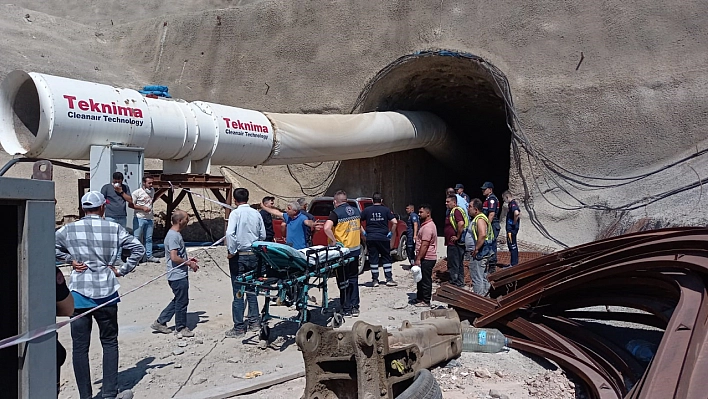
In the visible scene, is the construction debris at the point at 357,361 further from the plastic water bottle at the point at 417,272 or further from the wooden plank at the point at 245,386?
the plastic water bottle at the point at 417,272

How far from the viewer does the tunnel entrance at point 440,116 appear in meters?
17.1

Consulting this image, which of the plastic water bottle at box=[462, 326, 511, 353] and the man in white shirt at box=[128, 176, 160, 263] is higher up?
the man in white shirt at box=[128, 176, 160, 263]

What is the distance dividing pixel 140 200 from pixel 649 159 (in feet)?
38.1

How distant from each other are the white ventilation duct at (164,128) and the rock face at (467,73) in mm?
2553

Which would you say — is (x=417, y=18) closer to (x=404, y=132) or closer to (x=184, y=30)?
(x=404, y=132)

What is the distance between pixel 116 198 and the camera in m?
9.59

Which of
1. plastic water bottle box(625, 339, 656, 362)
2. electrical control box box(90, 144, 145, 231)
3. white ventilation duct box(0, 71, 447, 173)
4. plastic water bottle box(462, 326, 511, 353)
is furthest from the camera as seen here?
electrical control box box(90, 144, 145, 231)

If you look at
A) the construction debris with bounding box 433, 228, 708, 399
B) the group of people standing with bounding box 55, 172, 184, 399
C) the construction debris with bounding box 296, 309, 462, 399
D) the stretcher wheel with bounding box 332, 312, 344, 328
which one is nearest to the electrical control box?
the stretcher wheel with bounding box 332, 312, 344, 328

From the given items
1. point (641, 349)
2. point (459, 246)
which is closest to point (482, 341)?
point (641, 349)

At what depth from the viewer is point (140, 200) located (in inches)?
398

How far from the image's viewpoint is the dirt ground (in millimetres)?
5684

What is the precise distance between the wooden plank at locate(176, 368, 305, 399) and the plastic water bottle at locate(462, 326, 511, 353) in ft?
6.34

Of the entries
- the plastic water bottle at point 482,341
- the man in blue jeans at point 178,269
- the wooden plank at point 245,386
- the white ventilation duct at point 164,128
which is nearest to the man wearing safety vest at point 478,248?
the plastic water bottle at point 482,341

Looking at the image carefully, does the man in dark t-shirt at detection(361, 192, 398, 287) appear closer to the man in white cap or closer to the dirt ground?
the dirt ground
